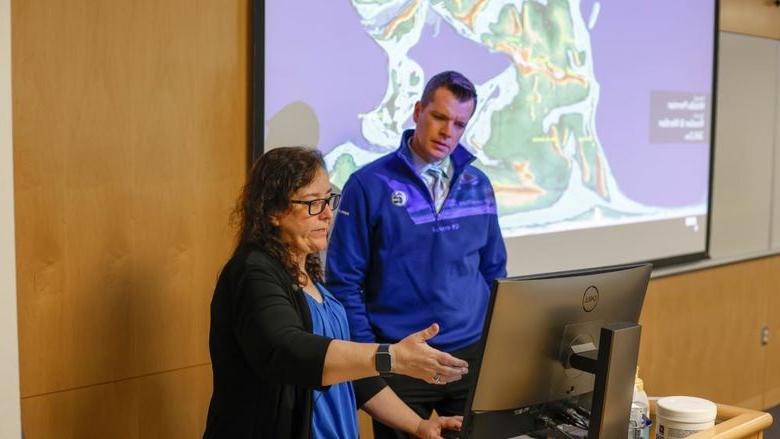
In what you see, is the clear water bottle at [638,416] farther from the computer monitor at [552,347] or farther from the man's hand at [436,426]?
the man's hand at [436,426]

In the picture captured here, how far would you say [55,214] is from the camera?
252cm

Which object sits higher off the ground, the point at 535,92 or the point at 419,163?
the point at 535,92

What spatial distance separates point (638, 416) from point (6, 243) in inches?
56.2

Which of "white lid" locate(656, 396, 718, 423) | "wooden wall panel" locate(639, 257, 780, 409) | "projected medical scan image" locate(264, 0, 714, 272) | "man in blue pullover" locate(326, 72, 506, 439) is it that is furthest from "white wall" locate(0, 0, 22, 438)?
"wooden wall panel" locate(639, 257, 780, 409)

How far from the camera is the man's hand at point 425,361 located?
1707 mm

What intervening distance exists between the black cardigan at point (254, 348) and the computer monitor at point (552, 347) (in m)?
0.37

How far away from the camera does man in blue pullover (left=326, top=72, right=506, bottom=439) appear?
2.73 meters

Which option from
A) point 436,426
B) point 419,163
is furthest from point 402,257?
point 436,426

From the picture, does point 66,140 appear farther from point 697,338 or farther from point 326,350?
point 697,338

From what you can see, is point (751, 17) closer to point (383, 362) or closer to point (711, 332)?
point (711, 332)

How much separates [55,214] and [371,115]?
1.25 metres

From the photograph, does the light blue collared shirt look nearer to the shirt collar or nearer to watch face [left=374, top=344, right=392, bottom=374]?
the shirt collar

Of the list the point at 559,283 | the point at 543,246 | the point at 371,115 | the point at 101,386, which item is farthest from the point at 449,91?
the point at 543,246

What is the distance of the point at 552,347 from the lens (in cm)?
193
